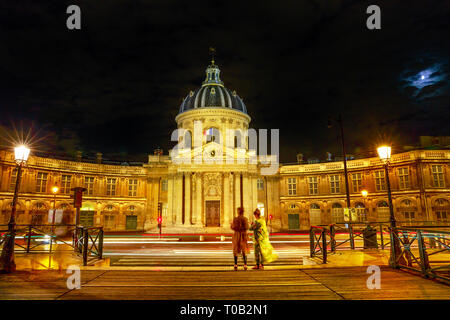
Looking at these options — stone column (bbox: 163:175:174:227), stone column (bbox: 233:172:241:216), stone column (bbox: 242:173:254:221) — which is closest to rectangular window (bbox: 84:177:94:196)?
stone column (bbox: 163:175:174:227)

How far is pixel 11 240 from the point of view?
→ 8992mm

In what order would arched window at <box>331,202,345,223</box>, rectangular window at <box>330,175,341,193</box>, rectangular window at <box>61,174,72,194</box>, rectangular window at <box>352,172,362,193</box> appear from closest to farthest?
1. rectangular window at <box>61,174,72,194</box>
2. rectangular window at <box>352,172,362,193</box>
3. arched window at <box>331,202,345,223</box>
4. rectangular window at <box>330,175,341,193</box>

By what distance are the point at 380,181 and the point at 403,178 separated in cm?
267

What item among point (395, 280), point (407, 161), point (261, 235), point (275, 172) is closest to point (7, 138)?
point (275, 172)

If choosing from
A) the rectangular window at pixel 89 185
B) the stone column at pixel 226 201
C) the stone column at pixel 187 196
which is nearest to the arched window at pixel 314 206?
the stone column at pixel 226 201

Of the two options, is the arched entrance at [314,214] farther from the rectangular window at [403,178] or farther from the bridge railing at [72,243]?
the bridge railing at [72,243]

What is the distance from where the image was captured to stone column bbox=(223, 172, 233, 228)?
36.4m

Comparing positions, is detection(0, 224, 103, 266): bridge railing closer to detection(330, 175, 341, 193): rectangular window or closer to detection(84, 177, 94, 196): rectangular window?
detection(84, 177, 94, 196): rectangular window

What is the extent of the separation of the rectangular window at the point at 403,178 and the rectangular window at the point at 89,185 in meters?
41.3

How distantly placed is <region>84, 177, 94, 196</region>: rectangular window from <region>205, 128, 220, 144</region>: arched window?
18.1m

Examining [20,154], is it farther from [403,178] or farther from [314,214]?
[403,178]

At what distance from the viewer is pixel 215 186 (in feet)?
125

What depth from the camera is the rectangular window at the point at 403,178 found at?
35469mm
